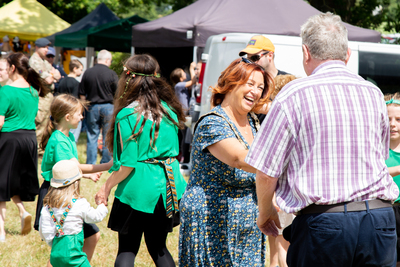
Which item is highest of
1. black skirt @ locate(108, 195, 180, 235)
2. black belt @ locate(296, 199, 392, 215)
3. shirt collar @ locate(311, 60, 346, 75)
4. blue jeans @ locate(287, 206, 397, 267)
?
shirt collar @ locate(311, 60, 346, 75)

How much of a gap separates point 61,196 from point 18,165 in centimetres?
211

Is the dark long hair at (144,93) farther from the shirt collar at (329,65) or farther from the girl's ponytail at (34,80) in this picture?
the girl's ponytail at (34,80)

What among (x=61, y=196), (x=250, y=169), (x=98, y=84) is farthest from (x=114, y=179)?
(x=98, y=84)

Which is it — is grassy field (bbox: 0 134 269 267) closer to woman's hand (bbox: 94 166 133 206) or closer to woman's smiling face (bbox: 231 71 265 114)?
woman's hand (bbox: 94 166 133 206)

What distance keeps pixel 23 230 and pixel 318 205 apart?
4090mm

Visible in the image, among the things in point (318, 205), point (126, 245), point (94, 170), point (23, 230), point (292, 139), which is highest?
point (292, 139)

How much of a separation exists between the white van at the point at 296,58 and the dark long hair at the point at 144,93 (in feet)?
9.11

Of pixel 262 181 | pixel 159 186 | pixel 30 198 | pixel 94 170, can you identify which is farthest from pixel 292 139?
pixel 30 198

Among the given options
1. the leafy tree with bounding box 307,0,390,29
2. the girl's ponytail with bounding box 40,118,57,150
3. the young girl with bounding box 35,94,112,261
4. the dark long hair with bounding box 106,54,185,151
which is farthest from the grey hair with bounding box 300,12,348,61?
the leafy tree with bounding box 307,0,390,29

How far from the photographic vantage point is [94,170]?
3473 mm

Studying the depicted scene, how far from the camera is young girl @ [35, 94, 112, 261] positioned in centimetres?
361

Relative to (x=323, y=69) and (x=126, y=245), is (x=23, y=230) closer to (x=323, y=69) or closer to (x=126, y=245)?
(x=126, y=245)

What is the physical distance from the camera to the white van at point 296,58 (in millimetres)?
5777

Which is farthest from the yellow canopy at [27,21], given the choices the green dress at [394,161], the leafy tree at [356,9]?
the green dress at [394,161]
